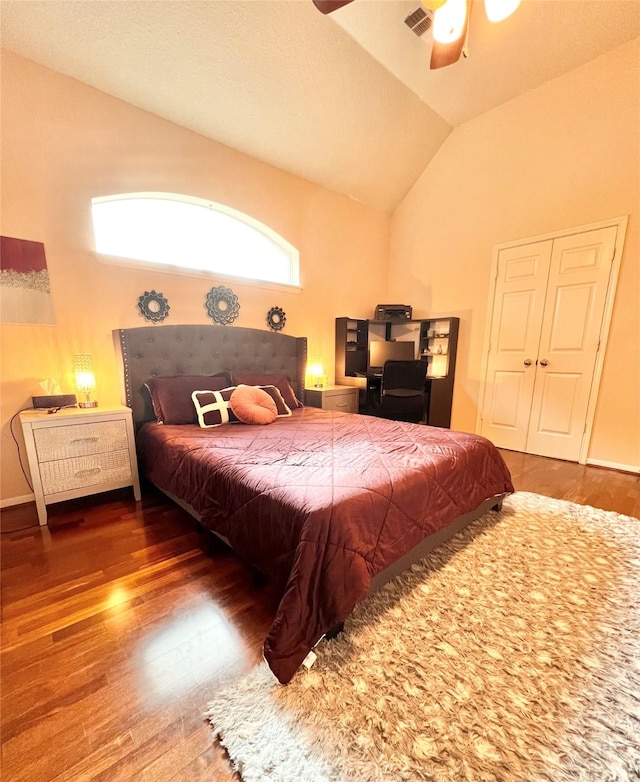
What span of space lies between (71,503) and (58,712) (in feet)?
5.25

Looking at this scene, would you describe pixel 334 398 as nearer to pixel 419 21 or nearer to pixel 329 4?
pixel 329 4

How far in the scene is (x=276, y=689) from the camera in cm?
100

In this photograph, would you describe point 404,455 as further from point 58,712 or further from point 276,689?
point 58,712

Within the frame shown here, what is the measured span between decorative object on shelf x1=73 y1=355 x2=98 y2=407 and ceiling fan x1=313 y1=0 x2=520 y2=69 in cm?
243

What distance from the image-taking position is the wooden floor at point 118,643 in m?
0.85

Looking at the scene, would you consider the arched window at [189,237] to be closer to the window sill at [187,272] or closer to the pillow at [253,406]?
the window sill at [187,272]

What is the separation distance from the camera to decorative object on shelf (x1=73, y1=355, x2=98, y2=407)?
222 cm

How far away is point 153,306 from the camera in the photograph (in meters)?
2.63

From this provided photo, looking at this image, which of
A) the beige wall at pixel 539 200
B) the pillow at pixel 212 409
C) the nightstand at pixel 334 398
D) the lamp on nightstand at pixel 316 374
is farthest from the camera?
the lamp on nightstand at pixel 316 374

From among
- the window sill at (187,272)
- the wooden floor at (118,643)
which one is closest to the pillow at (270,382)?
the window sill at (187,272)

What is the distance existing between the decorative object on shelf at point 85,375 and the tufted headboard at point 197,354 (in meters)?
0.23

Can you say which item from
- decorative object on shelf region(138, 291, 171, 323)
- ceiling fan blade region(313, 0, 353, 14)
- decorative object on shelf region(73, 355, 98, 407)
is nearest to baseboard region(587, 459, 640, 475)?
ceiling fan blade region(313, 0, 353, 14)

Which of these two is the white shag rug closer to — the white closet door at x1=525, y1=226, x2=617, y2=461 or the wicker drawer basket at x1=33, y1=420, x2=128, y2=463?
the wicker drawer basket at x1=33, y1=420, x2=128, y2=463

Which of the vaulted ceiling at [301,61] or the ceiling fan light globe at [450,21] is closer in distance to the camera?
the ceiling fan light globe at [450,21]
